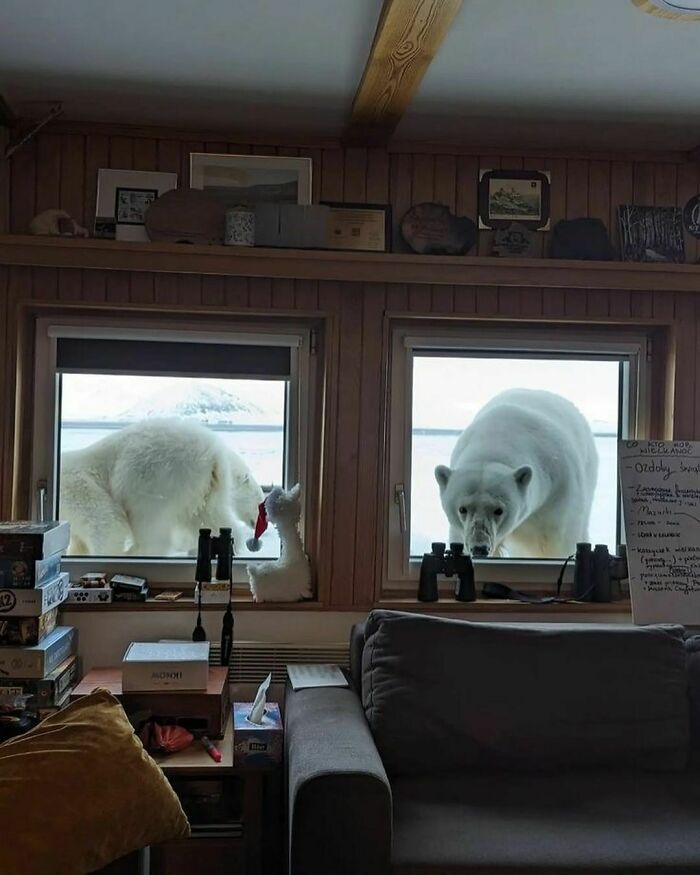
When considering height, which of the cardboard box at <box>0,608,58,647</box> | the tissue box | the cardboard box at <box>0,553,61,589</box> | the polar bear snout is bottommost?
the tissue box

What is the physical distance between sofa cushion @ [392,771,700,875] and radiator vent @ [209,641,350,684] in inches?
24.4

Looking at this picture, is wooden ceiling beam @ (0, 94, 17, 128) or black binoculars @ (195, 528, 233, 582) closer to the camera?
wooden ceiling beam @ (0, 94, 17, 128)

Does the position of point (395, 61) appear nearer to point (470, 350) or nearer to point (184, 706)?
point (470, 350)

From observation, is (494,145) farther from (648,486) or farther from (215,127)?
(648,486)

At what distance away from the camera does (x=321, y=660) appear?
269 centimetres

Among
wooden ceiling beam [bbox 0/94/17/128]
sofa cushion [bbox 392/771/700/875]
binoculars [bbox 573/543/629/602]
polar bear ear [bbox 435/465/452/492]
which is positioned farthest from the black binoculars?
wooden ceiling beam [bbox 0/94/17/128]

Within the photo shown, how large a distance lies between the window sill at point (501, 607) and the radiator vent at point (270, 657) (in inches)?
8.6

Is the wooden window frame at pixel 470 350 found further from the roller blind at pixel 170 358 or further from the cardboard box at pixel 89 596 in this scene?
the cardboard box at pixel 89 596

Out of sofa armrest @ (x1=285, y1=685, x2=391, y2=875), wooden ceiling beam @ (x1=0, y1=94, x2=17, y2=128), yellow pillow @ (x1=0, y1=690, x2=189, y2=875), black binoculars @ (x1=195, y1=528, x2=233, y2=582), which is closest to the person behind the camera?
yellow pillow @ (x1=0, y1=690, x2=189, y2=875)

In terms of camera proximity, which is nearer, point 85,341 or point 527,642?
point 527,642

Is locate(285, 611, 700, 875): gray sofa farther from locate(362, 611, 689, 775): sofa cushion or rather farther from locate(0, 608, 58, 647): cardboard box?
locate(0, 608, 58, 647): cardboard box

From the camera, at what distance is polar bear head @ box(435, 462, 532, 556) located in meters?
2.89

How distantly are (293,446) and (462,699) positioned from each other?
3.54 ft

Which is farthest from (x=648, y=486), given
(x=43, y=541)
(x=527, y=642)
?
(x=43, y=541)
